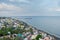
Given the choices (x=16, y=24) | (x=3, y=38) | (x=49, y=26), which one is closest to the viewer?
(x=3, y=38)

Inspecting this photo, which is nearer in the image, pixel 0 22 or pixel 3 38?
pixel 3 38

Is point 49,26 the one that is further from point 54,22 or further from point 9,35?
point 9,35

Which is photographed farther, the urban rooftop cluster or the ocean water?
the ocean water

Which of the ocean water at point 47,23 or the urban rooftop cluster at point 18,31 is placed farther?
the ocean water at point 47,23

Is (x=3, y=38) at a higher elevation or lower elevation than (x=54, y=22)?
lower

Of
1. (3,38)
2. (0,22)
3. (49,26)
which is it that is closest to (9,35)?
(3,38)

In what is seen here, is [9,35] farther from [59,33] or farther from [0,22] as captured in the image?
[59,33]

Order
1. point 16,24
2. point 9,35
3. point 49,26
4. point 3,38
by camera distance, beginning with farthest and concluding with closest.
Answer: point 16,24
point 49,26
point 9,35
point 3,38
